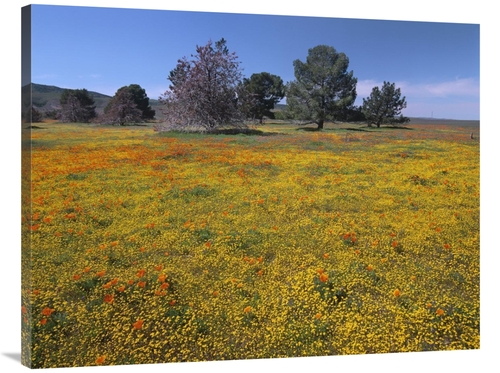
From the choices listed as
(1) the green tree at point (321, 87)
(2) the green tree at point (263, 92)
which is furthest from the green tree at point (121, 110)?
(1) the green tree at point (321, 87)

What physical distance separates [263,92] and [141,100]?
179cm

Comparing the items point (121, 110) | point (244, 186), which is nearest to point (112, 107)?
point (121, 110)

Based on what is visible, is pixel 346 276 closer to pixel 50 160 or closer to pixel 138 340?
pixel 138 340

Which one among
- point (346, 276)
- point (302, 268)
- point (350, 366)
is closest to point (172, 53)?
point (302, 268)

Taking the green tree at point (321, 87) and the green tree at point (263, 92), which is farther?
the green tree at point (321, 87)

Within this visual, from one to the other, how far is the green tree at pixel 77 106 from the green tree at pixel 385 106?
13.4 feet

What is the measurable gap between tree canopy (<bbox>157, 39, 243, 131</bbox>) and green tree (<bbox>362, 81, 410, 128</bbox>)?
2.05 meters

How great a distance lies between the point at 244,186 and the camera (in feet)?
26.0

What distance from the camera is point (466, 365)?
7516 mm

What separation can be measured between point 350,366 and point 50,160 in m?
4.75

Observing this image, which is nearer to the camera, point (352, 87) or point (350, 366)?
point (350, 366)

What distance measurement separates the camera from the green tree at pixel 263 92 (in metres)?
7.91

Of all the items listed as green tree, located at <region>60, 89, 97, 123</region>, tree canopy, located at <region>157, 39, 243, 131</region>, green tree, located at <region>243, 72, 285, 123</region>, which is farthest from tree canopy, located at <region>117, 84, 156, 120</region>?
green tree, located at <region>243, 72, 285, 123</region>

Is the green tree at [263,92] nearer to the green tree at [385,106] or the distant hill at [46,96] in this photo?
the green tree at [385,106]
